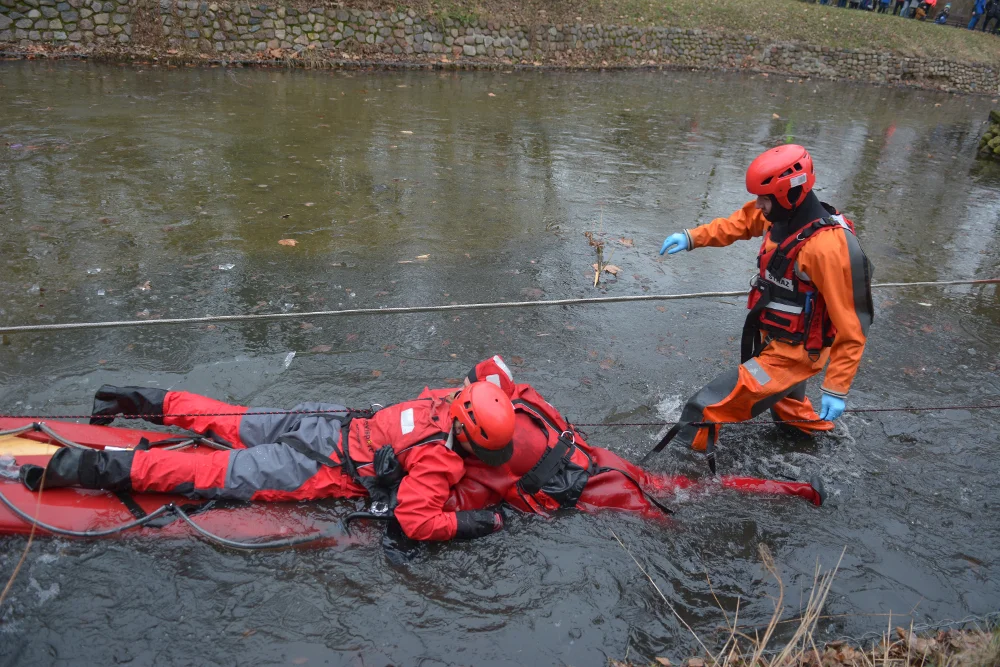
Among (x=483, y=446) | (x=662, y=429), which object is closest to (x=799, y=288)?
(x=662, y=429)

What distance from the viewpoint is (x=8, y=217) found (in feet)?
24.3

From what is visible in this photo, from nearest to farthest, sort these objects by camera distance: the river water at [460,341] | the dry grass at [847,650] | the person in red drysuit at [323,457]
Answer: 1. the dry grass at [847,650]
2. the river water at [460,341]
3. the person in red drysuit at [323,457]

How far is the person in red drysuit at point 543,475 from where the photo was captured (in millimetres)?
Answer: 4282

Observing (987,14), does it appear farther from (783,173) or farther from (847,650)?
(847,650)

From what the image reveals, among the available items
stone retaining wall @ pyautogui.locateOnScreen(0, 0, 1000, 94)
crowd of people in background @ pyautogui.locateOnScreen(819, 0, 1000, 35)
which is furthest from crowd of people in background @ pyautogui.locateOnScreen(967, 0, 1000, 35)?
stone retaining wall @ pyautogui.locateOnScreen(0, 0, 1000, 94)

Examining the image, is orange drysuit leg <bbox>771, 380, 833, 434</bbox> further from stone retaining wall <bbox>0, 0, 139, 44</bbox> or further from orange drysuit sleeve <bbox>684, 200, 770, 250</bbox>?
stone retaining wall <bbox>0, 0, 139, 44</bbox>

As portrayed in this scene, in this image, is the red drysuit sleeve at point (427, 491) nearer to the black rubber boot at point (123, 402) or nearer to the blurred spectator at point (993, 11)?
the black rubber boot at point (123, 402)

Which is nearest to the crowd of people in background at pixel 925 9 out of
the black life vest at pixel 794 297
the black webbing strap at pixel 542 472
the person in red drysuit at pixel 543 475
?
the black life vest at pixel 794 297

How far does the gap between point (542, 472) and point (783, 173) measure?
7.56 feet

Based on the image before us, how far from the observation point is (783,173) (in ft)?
13.5

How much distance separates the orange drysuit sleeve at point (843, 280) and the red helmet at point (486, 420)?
2006mm

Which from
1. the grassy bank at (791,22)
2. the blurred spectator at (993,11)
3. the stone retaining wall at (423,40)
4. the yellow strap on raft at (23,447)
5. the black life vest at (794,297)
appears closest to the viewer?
the yellow strap on raft at (23,447)

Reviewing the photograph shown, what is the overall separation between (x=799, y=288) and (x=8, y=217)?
25.6 ft

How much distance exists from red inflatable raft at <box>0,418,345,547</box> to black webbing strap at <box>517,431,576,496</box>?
115cm
